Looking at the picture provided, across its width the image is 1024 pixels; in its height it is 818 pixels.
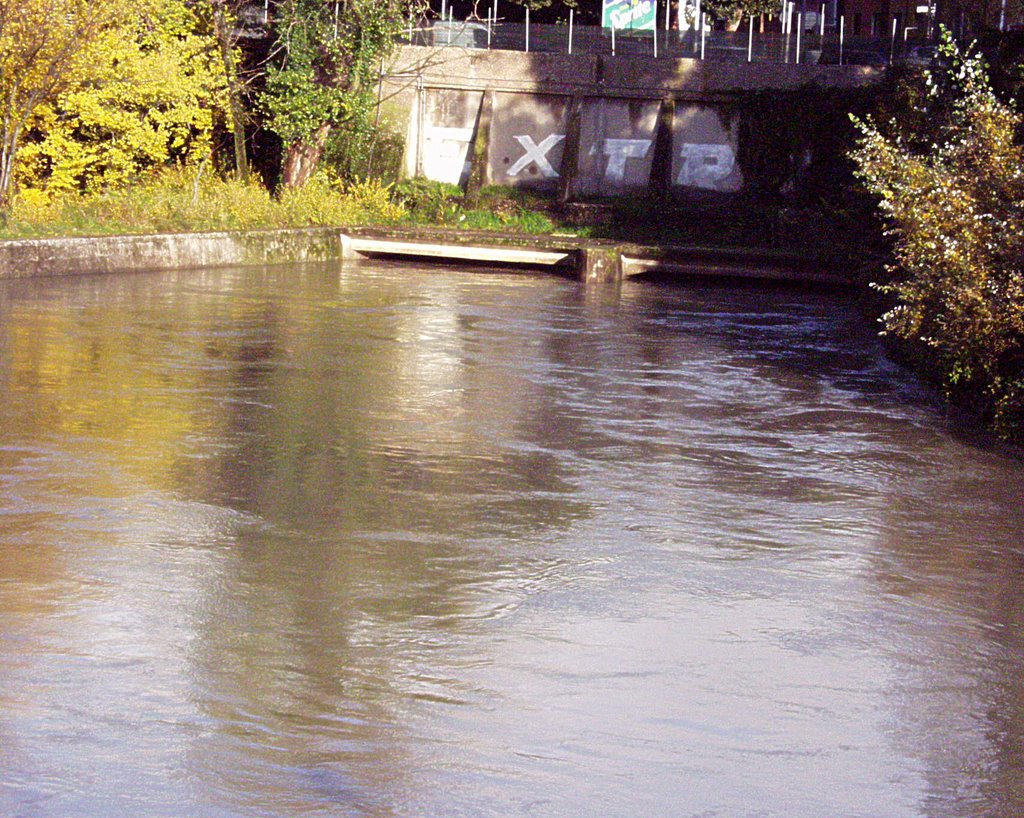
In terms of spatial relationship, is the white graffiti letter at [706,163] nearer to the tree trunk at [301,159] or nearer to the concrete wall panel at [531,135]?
the concrete wall panel at [531,135]

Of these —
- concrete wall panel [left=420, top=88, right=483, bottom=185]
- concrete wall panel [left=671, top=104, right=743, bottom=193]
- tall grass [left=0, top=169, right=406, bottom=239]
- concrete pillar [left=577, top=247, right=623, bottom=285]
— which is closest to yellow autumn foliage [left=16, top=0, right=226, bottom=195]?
tall grass [left=0, top=169, right=406, bottom=239]

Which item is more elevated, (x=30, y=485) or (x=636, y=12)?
(x=636, y=12)

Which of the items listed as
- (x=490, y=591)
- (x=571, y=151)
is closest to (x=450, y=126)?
(x=571, y=151)

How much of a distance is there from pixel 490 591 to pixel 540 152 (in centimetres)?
2334

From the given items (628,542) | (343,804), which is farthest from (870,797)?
(628,542)

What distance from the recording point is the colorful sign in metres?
35.7

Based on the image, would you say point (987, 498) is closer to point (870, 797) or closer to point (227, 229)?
point (870, 797)

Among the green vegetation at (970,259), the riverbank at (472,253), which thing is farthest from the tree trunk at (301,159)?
the green vegetation at (970,259)

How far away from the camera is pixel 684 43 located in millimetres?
29578

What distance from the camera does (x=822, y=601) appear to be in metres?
7.04

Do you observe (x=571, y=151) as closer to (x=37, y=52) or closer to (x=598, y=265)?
(x=598, y=265)

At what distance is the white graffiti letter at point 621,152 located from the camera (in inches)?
1151

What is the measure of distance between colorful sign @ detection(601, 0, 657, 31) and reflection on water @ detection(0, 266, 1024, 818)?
23774mm

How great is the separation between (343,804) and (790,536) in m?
4.21
